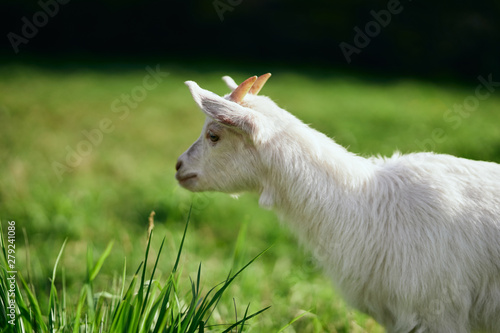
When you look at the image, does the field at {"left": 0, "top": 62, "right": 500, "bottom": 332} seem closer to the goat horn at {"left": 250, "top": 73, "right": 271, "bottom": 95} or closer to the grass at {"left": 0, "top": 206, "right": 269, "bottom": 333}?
the grass at {"left": 0, "top": 206, "right": 269, "bottom": 333}

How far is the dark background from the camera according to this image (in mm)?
11312

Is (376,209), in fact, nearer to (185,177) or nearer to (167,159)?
(185,177)

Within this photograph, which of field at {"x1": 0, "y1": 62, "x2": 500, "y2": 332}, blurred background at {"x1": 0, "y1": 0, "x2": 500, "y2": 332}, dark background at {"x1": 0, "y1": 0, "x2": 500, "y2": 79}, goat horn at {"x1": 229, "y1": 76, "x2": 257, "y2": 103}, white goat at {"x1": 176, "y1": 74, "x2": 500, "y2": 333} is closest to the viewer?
white goat at {"x1": 176, "y1": 74, "x2": 500, "y2": 333}

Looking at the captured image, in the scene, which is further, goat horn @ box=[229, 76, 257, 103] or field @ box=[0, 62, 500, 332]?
field @ box=[0, 62, 500, 332]

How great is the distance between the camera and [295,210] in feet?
9.17

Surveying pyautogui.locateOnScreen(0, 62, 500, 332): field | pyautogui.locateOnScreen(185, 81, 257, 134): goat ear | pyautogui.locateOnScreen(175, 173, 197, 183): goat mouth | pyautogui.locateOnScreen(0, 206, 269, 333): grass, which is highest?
pyautogui.locateOnScreen(185, 81, 257, 134): goat ear

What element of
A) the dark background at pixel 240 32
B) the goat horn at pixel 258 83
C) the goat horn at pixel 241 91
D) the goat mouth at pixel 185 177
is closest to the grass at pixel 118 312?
the goat mouth at pixel 185 177

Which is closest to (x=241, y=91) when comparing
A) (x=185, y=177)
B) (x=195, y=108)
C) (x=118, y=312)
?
(x=185, y=177)

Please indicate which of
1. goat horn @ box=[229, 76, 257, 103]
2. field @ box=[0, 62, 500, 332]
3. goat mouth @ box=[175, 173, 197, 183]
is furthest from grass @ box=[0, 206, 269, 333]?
goat horn @ box=[229, 76, 257, 103]

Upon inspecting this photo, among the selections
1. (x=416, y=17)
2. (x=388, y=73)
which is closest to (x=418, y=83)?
(x=388, y=73)

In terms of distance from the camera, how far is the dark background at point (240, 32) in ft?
37.1

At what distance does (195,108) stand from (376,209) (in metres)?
6.48

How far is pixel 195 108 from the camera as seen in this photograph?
892 cm

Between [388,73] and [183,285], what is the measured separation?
8.60m
